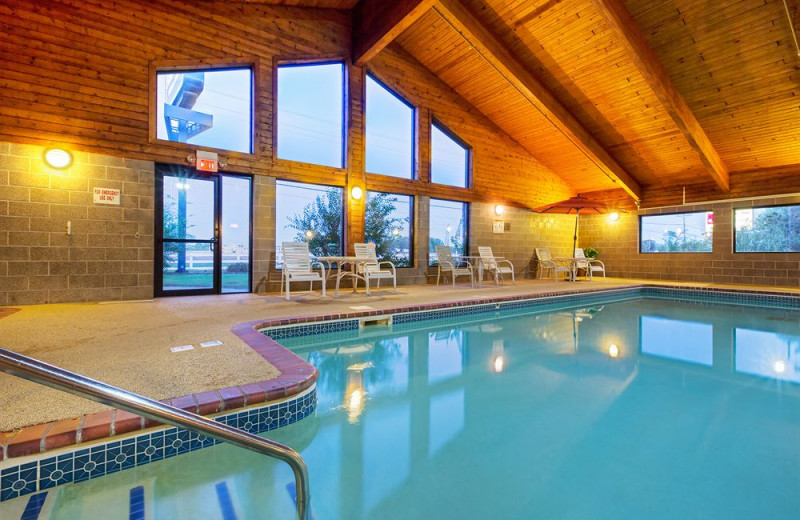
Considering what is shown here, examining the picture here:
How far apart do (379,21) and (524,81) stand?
2649mm

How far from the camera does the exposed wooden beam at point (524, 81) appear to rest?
5.84 meters

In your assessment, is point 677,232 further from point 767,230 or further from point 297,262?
point 297,262

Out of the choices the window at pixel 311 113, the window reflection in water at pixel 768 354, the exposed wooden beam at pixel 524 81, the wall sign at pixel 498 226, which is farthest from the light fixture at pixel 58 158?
the wall sign at pixel 498 226

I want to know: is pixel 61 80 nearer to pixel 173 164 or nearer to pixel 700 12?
pixel 173 164

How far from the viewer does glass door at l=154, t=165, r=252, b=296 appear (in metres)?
5.59

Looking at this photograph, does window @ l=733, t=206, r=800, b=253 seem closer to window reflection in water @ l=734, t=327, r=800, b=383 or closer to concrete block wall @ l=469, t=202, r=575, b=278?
concrete block wall @ l=469, t=202, r=575, b=278

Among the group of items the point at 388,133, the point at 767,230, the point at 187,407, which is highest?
the point at 388,133

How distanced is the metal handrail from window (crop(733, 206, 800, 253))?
409 inches

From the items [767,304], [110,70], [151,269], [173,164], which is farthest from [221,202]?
[767,304]

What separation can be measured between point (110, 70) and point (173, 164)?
1.30m

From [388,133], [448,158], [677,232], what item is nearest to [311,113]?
[388,133]

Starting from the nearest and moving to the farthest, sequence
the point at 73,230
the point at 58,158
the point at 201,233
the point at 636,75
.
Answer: the point at 58,158, the point at 73,230, the point at 201,233, the point at 636,75

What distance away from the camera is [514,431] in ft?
6.88

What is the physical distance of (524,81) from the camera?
6781mm
